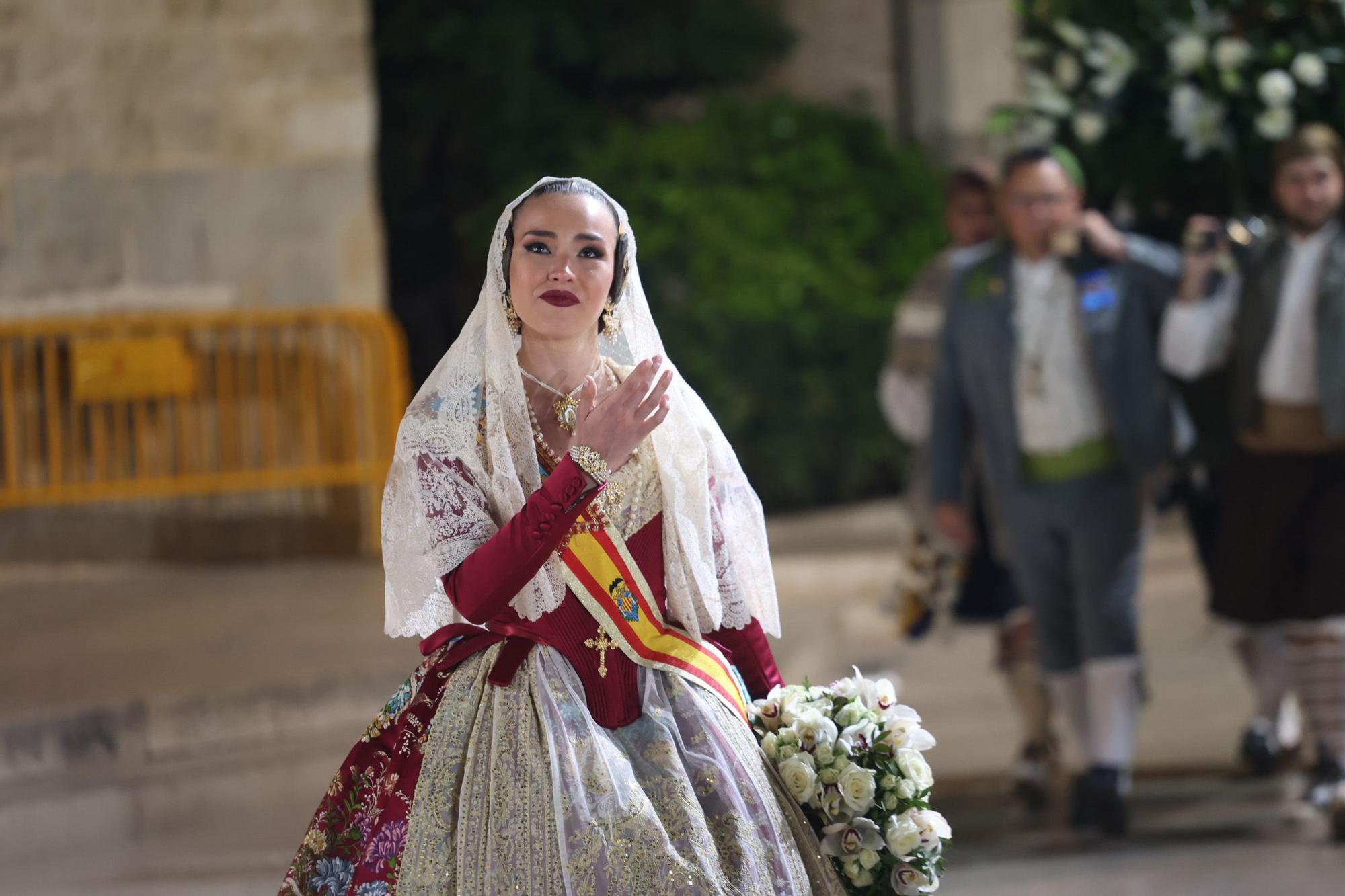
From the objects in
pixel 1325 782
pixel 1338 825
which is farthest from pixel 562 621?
pixel 1325 782

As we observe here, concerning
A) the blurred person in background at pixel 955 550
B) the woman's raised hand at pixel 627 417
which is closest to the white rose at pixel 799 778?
the woman's raised hand at pixel 627 417

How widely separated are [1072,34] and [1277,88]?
0.71m

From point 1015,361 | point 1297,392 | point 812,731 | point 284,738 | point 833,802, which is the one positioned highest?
point 1015,361

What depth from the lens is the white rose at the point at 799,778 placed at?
9.49 ft

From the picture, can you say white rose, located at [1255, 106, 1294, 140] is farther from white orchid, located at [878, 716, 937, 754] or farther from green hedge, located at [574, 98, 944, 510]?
green hedge, located at [574, 98, 944, 510]

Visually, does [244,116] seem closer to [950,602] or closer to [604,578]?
[950,602]

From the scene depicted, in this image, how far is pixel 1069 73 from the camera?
611 cm

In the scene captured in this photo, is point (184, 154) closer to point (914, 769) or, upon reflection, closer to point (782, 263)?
point (782, 263)

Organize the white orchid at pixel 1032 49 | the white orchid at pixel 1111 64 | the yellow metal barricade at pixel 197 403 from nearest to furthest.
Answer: the white orchid at pixel 1111 64 < the white orchid at pixel 1032 49 < the yellow metal barricade at pixel 197 403

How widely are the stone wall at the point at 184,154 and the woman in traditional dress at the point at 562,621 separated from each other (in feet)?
21.3

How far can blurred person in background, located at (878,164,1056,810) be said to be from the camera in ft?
19.2

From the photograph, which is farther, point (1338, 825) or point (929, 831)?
point (1338, 825)

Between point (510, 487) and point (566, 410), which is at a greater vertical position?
point (566, 410)

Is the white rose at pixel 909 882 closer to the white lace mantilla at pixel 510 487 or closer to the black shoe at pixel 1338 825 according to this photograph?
the white lace mantilla at pixel 510 487
